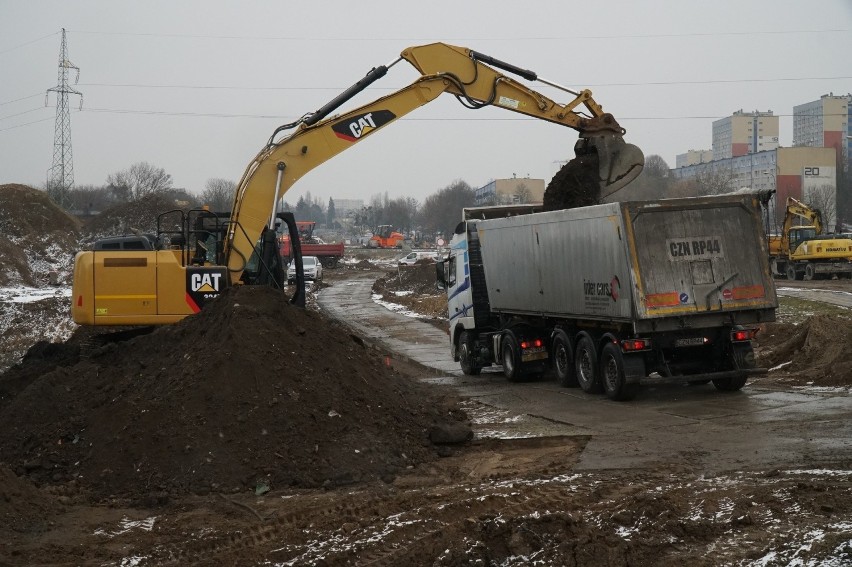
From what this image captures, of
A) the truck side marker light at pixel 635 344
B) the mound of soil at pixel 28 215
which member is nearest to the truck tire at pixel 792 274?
the truck side marker light at pixel 635 344

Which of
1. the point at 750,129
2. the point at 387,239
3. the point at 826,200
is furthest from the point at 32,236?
the point at 750,129

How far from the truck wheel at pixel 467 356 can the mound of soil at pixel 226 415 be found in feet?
22.8

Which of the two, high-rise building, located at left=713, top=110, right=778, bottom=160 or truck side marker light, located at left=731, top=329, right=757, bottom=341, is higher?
high-rise building, located at left=713, top=110, right=778, bottom=160

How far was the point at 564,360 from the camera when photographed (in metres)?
17.3

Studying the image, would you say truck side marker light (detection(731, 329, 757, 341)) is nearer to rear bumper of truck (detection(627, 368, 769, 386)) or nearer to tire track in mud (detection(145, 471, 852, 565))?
rear bumper of truck (detection(627, 368, 769, 386))

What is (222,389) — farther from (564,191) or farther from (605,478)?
(564,191)

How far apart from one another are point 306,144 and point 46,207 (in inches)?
1894

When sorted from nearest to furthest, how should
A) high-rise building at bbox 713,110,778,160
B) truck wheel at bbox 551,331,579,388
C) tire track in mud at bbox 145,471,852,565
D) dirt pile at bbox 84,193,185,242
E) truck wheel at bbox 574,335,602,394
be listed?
tire track in mud at bbox 145,471,852,565
truck wheel at bbox 574,335,602,394
truck wheel at bbox 551,331,579,388
dirt pile at bbox 84,193,185,242
high-rise building at bbox 713,110,778,160

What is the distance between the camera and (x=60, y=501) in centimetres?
951

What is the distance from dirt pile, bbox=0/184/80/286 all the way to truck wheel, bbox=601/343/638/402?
114 feet

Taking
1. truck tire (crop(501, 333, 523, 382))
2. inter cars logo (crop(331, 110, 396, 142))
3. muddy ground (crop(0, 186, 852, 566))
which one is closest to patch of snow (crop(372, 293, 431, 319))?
truck tire (crop(501, 333, 523, 382))

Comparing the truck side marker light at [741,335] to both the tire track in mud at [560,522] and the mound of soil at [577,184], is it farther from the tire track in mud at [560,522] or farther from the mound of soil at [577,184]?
the tire track in mud at [560,522]

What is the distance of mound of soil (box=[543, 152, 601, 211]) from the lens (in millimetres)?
17844

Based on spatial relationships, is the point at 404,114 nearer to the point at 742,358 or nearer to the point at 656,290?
the point at 656,290
